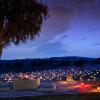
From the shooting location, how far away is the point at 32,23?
63.6 feet

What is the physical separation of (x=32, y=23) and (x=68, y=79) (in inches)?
306

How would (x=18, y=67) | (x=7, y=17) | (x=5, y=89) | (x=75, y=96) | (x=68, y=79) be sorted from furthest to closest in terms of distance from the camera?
(x=18, y=67), (x=68, y=79), (x=5, y=89), (x=7, y=17), (x=75, y=96)

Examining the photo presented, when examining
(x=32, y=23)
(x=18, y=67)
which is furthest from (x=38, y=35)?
(x=18, y=67)

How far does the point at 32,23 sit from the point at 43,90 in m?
2.85

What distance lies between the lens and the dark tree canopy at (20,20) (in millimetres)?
18781

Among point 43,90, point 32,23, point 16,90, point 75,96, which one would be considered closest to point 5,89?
point 16,90

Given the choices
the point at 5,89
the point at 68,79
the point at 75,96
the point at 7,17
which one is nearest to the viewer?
the point at 75,96

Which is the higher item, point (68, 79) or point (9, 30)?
point (9, 30)

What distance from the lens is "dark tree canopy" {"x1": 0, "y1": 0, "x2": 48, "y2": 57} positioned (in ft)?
61.6

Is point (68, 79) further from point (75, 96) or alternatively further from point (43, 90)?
point (75, 96)

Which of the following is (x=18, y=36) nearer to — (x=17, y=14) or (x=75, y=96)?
(x=17, y=14)

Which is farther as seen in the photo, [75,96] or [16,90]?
[16,90]

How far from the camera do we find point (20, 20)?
62.4ft

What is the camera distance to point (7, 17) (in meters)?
18.8
